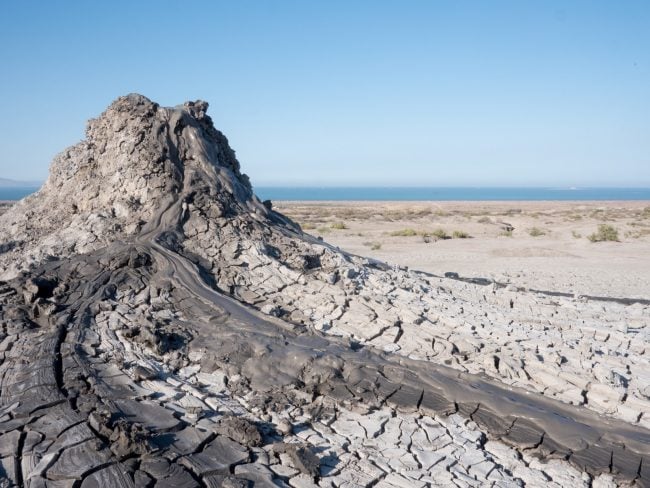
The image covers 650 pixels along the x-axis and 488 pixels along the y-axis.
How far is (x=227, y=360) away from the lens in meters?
4.92

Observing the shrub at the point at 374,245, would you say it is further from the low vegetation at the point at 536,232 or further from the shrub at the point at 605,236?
the shrub at the point at 605,236

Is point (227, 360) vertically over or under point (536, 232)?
over

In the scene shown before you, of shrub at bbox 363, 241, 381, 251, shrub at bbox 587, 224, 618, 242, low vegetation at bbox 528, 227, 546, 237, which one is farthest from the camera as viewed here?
low vegetation at bbox 528, 227, 546, 237

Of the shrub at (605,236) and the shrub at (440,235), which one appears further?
the shrub at (440,235)

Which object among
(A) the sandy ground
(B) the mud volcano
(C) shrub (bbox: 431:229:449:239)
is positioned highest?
(B) the mud volcano

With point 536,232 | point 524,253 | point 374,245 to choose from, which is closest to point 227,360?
point 374,245

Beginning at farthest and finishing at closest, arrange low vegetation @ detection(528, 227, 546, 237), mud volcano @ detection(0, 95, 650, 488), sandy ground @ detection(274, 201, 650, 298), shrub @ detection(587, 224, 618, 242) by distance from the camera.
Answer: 1. low vegetation @ detection(528, 227, 546, 237)
2. shrub @ detection(587, 224, 618, 242)
3. sandy ground @ detection(274, 201, 650, 298)
4. mud volcano @ detection(0, 95, 650, 488)

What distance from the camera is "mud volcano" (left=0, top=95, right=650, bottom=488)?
354 centimetres

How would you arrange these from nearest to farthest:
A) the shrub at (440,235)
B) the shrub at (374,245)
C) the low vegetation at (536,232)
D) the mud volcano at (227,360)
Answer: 1. the mud volcano at (227,360)
2. the shrub at (374,245)
3. the shrub at (440,235)
4. the low vegetation at (536,232)

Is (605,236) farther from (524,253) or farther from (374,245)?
(374,245)

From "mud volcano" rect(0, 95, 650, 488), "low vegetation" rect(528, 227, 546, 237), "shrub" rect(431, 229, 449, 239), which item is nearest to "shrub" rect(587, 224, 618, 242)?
"low vegetation" rect(528, 227, 546, 237)

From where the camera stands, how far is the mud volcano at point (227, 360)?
3537 millimetres

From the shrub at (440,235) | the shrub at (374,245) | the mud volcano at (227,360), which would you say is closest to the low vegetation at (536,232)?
the shrub at (440,235)

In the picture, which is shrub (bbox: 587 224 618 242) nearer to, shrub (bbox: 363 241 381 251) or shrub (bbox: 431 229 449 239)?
shrub (bbox: 431 229 449 239)
